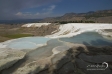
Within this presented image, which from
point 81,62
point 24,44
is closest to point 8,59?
point 81,62

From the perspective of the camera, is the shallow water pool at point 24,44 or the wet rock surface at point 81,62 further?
the shallow water pool at point 24,44

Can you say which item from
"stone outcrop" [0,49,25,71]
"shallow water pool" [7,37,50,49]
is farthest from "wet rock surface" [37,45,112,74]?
"shallow water pool" [7,37,50,49]

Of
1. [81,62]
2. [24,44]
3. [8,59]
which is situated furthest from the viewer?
[24,44]

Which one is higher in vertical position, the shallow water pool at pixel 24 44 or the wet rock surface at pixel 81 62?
the shallow water pool at pixel 24 44

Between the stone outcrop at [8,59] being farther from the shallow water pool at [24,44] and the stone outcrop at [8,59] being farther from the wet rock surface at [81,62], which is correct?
the shallow water pool at [24,44]

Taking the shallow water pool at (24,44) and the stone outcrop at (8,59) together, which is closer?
the stone outcrop at (8,59)

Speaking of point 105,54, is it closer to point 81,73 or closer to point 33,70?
point 81,73

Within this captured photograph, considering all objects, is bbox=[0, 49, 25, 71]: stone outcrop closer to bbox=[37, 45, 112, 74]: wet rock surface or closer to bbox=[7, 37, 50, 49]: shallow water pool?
bbox=[37, 45, 112, 74]: wet rock surface

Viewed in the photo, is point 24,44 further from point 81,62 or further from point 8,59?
point 81,62

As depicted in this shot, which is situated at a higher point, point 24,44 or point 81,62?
point 24,44

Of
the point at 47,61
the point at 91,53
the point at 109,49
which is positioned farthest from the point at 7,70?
the point at 109,49

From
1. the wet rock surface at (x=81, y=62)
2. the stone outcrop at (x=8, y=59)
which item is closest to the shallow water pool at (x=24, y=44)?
the stone outcrop at (x=8, y=59)
